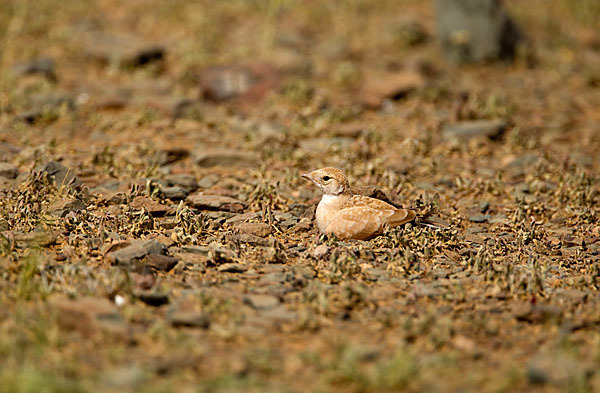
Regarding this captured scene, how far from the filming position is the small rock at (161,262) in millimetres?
5809

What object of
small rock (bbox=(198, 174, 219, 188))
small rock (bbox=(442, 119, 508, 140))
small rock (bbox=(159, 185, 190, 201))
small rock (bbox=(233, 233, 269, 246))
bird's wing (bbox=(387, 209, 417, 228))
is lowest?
small rock (bbox=(233, 233, 269, 246))

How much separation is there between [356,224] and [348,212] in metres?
0.13

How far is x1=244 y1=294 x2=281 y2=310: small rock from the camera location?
5.29 m

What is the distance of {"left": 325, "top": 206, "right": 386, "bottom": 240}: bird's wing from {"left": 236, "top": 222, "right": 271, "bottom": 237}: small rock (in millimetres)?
559

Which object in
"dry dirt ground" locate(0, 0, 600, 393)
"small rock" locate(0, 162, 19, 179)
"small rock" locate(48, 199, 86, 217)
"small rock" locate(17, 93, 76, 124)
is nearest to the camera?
"dry dirt ground" locate(0, 0, 600, 393)

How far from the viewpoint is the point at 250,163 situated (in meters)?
8.66

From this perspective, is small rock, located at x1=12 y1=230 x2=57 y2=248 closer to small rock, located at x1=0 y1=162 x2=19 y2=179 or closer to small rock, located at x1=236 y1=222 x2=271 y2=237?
small rock, located at x1=236 y1=222 x2=271 y2=237

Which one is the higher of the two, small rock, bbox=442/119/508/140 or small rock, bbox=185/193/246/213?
small rock, bbox=442/119/508/140

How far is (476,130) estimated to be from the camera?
977cm

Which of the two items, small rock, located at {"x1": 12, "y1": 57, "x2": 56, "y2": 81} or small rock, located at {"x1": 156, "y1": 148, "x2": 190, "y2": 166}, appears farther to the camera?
small rock, located at {"x1": 12, "y1": 57, "x2": 56, "y2": 81}

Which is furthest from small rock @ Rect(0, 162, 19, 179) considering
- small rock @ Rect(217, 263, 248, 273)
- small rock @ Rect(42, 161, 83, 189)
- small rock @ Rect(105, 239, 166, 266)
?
small rock @ Rect(217, 263, 248, 273)

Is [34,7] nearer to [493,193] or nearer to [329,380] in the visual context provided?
[493,193]

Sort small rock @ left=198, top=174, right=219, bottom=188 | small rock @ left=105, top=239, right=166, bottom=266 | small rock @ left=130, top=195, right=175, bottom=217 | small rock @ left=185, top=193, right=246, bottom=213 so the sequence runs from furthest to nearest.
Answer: small rock @ left=198, top=174, right=219, bottom=188 → small rock @ left=185, top=193, right=246, bottom=213 → small rock @ left=130, top=195, right=175, bottom=217 → small rock @ left=105, top=239, right=166, bottom=266

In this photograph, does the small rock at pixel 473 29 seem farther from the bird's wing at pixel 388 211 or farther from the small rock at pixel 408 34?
the bird's wing at pixel 388 211
